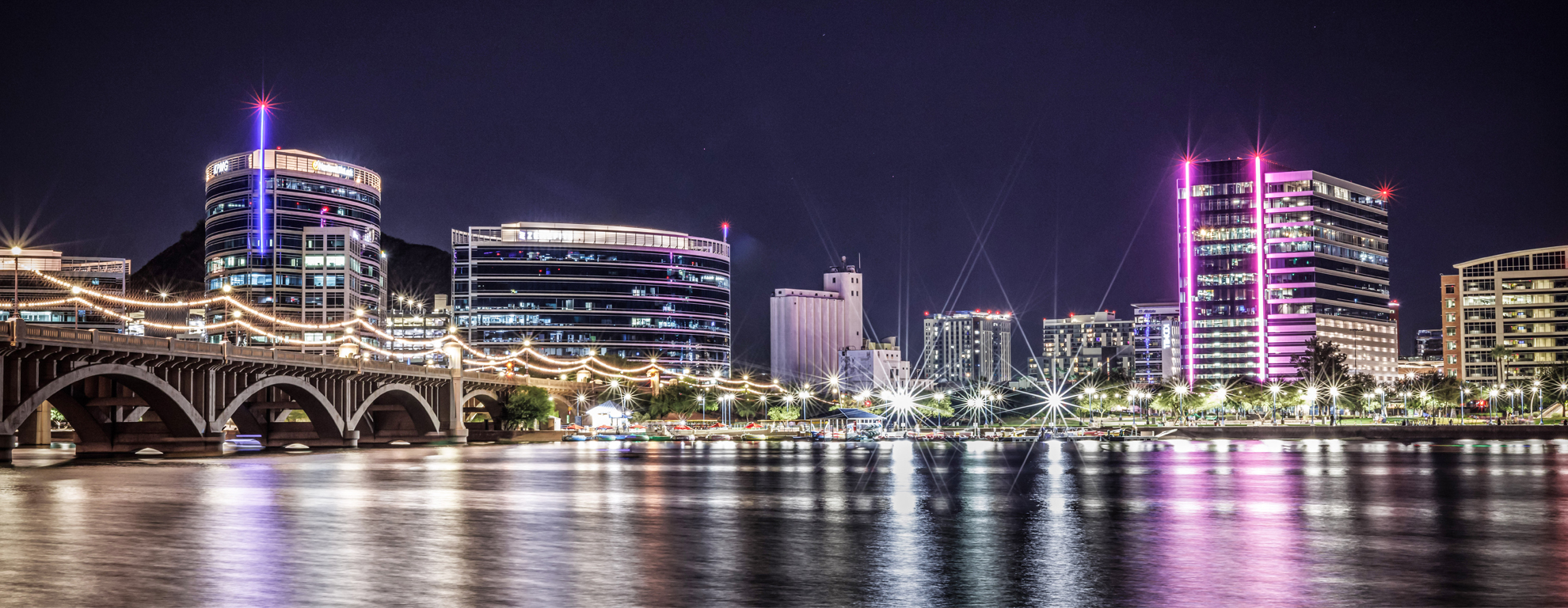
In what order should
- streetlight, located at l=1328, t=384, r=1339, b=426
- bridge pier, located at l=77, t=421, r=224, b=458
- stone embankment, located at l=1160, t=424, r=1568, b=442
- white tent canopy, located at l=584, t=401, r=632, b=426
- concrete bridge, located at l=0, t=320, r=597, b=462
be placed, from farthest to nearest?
streetlight, located at l=1328, t=384, r=1339, b=426, white tent canopy, located at l=584, t=401, r=632, b=426, stone embankment, located at l=1160, t=424, r=1568, b=442, bridge pier, located at l=77, t=421, r=224, b=458, concrete bridge, located at l=0, t=320, r=597, b=462

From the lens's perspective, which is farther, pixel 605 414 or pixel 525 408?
pixel 605 414

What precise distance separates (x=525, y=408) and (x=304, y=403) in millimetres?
35549

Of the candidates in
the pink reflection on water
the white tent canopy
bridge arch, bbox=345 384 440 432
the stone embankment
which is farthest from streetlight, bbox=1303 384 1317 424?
the pink reflection on water

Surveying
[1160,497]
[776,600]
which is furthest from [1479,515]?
[776,600]

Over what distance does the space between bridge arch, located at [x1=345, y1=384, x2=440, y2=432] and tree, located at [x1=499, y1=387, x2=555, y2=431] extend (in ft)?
36.5

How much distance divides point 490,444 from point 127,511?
A: 9389 centimetres

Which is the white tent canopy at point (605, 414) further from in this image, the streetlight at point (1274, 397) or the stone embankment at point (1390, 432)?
the streetlight at point (1274, 397)

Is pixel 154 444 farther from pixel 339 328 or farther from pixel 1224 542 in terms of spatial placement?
pixel 1224 542

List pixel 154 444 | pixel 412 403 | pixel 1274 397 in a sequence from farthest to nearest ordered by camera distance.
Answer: pixel 1274 397 → pixel 412 403 → pixel 154 444

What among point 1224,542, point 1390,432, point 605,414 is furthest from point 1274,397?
point 1224,542

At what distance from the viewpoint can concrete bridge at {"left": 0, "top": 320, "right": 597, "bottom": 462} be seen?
69.9 metres

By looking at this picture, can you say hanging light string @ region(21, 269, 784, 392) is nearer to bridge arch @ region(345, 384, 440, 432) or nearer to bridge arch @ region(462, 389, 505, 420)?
bridge arch @ region(345, 384, 440, 432)

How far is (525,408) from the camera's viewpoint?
466 feet

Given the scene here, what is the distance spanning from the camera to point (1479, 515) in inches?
1523
